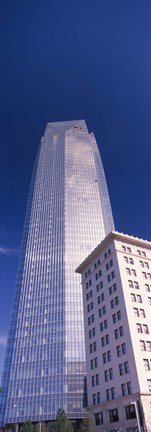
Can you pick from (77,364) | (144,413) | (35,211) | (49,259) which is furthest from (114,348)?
(35,211)

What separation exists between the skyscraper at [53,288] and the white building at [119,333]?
157ft

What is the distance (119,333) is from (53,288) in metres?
75.3

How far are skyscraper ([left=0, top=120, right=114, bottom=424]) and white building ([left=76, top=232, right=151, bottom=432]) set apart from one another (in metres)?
47.8

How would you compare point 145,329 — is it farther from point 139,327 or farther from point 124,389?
point 124,389

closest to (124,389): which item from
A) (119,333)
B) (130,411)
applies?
(130,411)

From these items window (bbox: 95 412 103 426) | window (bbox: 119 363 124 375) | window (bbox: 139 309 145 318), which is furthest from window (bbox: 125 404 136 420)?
window (bbox: 139 309 145 318)

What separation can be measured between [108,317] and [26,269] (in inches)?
3356

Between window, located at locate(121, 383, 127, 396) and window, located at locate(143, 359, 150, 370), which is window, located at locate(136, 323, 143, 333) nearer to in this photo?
window, located at locate(143, 359, 150, 370)

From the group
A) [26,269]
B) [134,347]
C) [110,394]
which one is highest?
[26,269]

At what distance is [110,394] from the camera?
5694cm

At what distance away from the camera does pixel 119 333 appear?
58.5 m

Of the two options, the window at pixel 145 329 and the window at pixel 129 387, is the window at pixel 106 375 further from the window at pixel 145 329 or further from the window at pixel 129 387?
the window at pixel 145 329

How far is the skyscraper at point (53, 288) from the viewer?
356 ft

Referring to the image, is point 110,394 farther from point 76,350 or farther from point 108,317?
point 76,350
